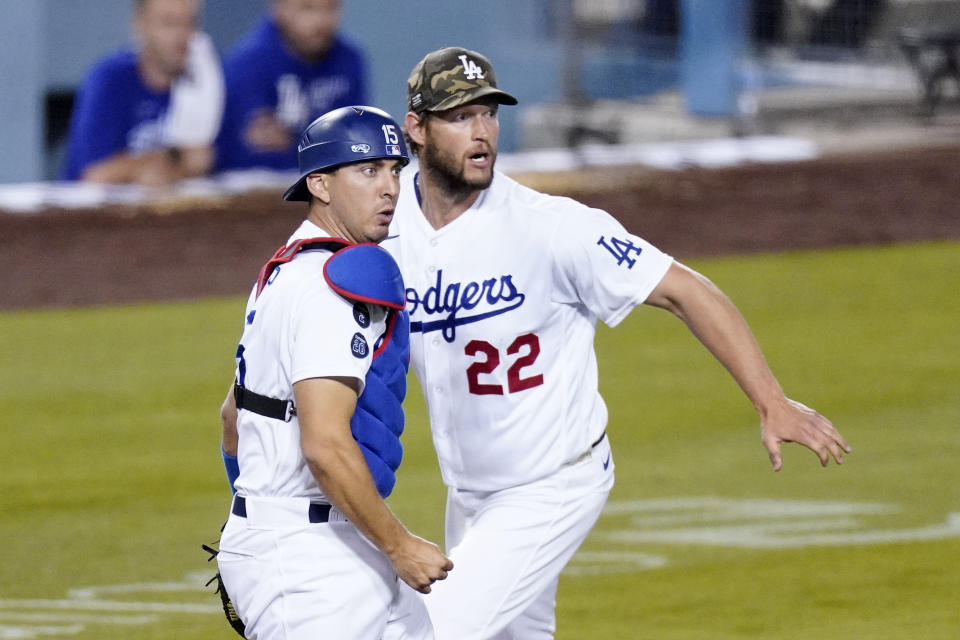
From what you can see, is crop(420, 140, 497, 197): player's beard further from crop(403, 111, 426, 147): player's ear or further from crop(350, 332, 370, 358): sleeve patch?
crop(350, 332, 370, 358): sleeve patch

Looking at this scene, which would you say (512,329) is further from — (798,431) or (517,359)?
(798,431)

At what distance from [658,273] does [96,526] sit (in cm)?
429

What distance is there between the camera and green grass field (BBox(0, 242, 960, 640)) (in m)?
6.61

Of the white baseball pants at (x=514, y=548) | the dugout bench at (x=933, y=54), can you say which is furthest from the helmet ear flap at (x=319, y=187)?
the dugout bench at (x=933, y=54)

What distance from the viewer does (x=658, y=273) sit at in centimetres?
459

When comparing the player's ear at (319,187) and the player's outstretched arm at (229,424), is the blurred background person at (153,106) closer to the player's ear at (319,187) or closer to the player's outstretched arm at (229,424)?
the player's outstretched arm at (229,424)

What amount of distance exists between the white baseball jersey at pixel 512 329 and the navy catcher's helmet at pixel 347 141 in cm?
102

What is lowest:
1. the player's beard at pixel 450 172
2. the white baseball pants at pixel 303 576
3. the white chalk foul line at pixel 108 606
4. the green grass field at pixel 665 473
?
the green grass field at pixel 665 473

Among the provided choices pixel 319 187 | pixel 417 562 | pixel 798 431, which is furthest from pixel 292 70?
pixel 417 562

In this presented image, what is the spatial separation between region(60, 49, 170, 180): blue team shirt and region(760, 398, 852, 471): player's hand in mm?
6850

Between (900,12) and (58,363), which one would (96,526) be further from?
(900,12)

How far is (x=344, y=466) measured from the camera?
138 inches

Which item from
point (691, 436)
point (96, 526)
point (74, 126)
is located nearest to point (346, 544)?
point (96, 526)

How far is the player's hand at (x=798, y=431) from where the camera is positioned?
4297mm
